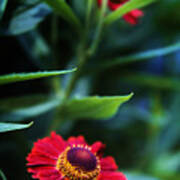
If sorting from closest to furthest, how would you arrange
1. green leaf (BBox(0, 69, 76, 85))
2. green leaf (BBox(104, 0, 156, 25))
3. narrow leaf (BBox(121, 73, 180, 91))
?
1. green leaf (BBox(0, 69, 76, 85))
2. green leaf (BBox(104, 0, 156, 25))
3. narrow leaf (BBox(121, 73, 180, 91))

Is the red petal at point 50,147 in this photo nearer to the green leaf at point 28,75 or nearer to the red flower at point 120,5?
the green leaf at point 28,75

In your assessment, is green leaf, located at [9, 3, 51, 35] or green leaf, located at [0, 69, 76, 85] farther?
green leaf, located at [9, 3, 51, 35]

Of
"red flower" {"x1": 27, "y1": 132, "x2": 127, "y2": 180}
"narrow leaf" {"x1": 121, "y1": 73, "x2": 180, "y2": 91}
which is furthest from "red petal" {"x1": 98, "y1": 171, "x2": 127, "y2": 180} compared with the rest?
"narrow leaf" {"x1": 121, "y1": 73, "x2": 180, "y2": 91}

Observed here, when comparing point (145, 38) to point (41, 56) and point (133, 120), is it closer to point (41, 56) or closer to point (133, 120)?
point (133, 120)

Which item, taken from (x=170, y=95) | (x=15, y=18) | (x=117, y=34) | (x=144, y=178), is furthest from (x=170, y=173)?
(x=15, y=18)

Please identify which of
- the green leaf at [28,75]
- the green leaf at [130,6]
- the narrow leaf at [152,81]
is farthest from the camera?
the narrow leaf at [152,81]

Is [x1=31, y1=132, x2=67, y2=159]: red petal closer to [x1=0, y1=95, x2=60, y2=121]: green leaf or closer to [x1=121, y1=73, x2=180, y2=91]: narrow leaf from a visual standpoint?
[x1=0, y1=95, x2=60, y2=121]: green leaf

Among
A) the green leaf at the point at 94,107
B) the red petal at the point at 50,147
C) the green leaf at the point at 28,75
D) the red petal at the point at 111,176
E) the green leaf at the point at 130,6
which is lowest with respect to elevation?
the red petal at the point at 111,176

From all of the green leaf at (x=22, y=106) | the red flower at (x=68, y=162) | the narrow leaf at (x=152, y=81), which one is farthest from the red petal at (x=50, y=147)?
the narrow leaf at (x=152, y=81)
